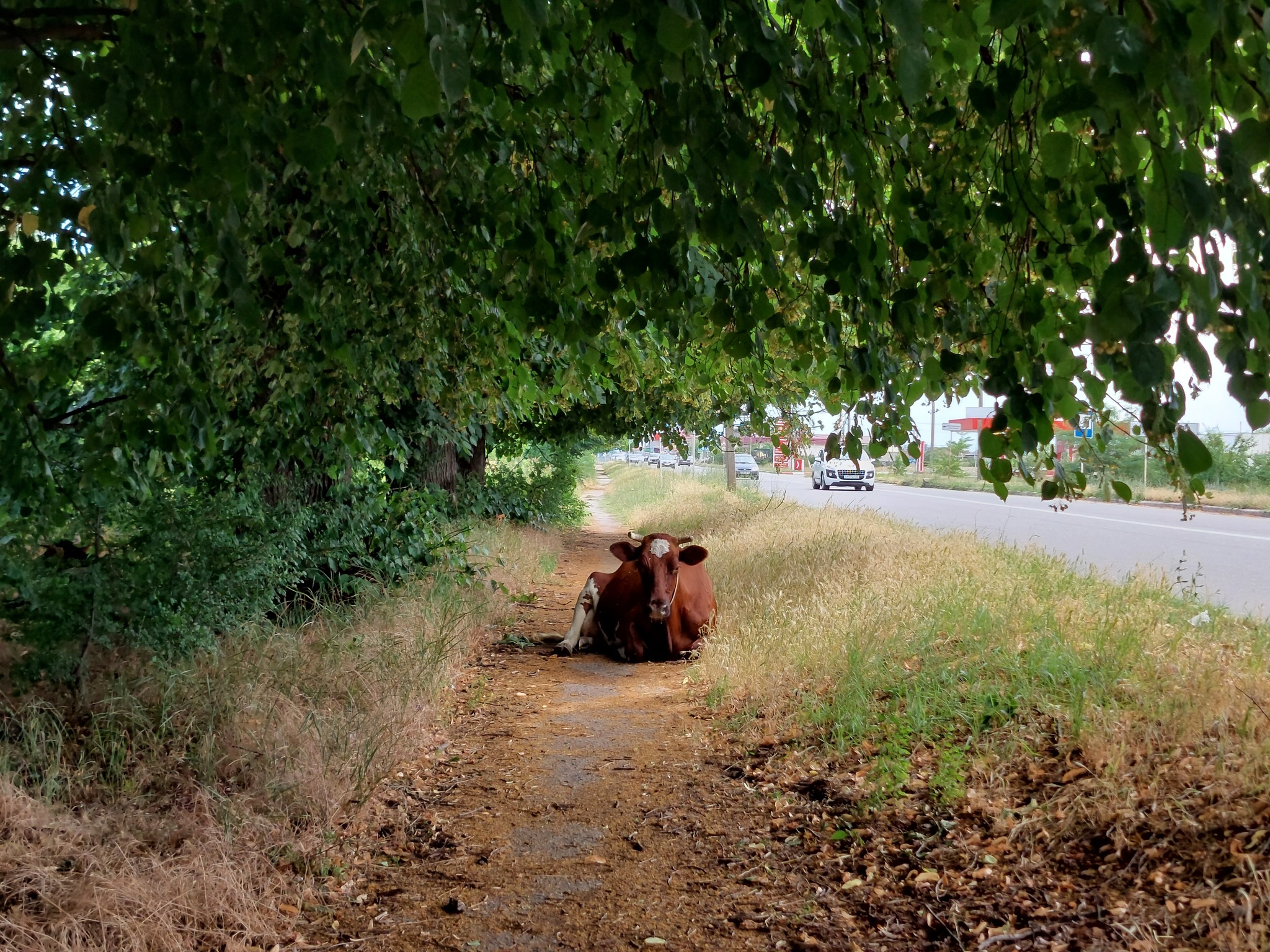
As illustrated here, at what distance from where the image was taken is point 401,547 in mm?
9188

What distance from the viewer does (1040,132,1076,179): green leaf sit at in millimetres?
1956

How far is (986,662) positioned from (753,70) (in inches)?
183

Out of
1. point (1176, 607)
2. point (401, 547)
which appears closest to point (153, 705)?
point (401, 547)

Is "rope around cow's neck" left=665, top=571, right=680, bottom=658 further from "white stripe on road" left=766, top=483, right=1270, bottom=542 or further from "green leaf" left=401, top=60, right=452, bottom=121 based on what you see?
"white stripe on road" left=766, top=483, right=1270, bottom=542

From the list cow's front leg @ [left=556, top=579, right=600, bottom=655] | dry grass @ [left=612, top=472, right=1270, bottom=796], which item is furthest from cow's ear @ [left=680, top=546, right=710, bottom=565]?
cow's front leg @ [left=556, top=579, right=600, bottom=655]

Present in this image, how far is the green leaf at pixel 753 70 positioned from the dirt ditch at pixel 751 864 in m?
2.94

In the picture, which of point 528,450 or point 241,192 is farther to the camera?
point 528,450

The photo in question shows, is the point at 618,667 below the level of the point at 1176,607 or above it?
below

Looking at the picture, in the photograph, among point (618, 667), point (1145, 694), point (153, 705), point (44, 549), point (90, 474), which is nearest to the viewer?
point (90, 474)

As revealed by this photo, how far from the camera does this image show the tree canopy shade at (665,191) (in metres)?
1.67

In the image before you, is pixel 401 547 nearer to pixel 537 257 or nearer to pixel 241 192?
pixel 537 257

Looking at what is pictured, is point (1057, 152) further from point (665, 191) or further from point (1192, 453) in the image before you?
point (665, 191)

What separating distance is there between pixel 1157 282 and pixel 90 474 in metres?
4.17

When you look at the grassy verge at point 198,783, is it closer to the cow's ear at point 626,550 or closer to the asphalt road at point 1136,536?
the cow's ear at point 626,550
